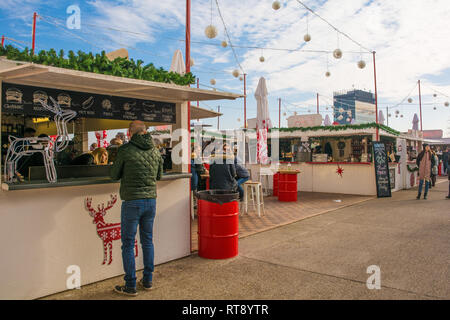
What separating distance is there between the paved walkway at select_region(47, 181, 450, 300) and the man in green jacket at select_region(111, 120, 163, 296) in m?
0.26

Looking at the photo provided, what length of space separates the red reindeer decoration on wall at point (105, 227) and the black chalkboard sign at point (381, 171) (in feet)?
31.8

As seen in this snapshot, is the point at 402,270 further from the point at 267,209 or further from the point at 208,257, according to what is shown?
the point at 267,209

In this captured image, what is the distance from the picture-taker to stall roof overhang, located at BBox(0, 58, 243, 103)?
3264 mm

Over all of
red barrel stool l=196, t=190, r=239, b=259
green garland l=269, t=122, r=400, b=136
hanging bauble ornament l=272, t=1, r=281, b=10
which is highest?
hanging bauble ornament l=272, t=1, r=281, b=10

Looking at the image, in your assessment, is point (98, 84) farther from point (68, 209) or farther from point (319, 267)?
point (319, 267)

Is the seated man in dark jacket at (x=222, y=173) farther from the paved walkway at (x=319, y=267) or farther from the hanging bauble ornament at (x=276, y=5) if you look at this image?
the hanging bauble ornament at (x=276, y=5)

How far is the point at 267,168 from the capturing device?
13.5 metres

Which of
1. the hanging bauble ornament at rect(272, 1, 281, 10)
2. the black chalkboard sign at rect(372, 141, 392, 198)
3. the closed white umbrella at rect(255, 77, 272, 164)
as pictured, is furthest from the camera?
the closed white umbrella at rect(255, 77, 272, 164)

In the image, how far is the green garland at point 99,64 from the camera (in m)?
3.44

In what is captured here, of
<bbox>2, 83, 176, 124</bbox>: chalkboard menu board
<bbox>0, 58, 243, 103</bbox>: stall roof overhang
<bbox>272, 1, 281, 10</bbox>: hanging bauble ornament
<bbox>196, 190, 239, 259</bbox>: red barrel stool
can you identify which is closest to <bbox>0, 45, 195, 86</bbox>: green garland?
<bbox>0, 58, 243, 103</bbox>: stall roof overhang

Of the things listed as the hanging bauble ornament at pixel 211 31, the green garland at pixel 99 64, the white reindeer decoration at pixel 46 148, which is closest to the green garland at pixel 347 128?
the hanging bauble ornament at pixel 211 31

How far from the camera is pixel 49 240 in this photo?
3662 mm

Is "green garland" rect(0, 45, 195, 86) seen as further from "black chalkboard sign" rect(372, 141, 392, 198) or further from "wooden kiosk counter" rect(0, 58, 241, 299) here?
"black chalkboard sign" rect(372, 141, 392, 198)

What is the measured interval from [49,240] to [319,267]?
317 centimetres
